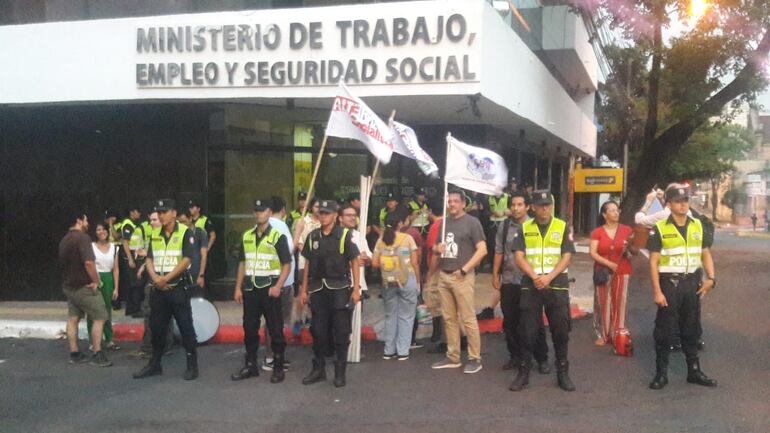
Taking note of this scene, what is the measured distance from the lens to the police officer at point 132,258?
1051 cm

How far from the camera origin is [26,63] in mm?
11031

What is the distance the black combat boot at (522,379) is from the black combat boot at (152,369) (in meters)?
3.54

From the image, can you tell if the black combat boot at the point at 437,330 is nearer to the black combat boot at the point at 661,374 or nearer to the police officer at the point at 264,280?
the police officer at the point at 264,280

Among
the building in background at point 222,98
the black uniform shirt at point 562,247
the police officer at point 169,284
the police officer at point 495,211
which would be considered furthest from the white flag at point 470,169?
the police officer at point 495,211

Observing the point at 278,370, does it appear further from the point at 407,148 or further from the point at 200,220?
the point at 200,220

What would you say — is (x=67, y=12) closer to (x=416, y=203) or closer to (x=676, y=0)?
(x=416, y=203)

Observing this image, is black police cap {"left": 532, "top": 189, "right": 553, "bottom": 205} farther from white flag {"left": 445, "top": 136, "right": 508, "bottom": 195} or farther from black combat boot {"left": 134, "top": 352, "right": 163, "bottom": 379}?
black combat boot {"left": 134, "top": 352, "right": 163, "bottom": 379}

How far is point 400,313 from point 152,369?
2637 millimetres

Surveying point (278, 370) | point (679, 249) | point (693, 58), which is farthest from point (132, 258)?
point (693, 58)

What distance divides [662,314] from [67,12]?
1056 centimetres

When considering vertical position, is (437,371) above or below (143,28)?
below

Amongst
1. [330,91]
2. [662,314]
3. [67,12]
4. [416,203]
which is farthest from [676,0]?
[67,12]

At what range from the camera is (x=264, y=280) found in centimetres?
700

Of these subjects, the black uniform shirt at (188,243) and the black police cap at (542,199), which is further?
the black uniform shirt at (188,243)
